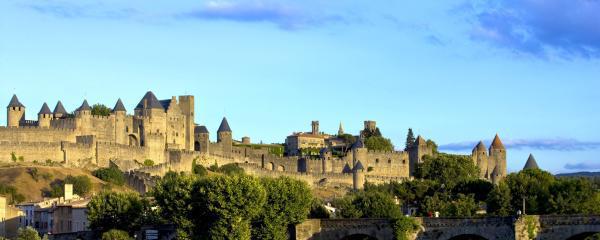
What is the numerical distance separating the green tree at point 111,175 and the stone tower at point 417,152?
1562 inches

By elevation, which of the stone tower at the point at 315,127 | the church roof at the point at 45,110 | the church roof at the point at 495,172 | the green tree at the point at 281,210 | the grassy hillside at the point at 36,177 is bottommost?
the green tree at the point at 281,210

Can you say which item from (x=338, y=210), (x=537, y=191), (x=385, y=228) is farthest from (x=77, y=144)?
(x=385, y=228)

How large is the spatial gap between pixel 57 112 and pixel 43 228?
32.8 m

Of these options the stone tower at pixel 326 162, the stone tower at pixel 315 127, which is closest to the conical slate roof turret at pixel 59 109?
the stone tower at pixel 326 162

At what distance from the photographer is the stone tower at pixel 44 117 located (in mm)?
117450

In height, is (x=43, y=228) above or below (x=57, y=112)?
below

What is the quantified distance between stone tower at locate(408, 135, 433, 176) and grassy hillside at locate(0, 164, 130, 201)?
138 ft

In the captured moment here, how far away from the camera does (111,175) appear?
107750 mm

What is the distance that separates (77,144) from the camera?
114 meters

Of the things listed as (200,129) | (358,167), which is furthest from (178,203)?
(358,167)

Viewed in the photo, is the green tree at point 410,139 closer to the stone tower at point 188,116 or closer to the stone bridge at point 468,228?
the stone tower at point 188,116

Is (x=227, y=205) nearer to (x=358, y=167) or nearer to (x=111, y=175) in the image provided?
(x=111, y=175)

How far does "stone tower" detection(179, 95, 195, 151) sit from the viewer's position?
12631 cm

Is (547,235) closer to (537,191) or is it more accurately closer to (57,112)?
(537,191)
